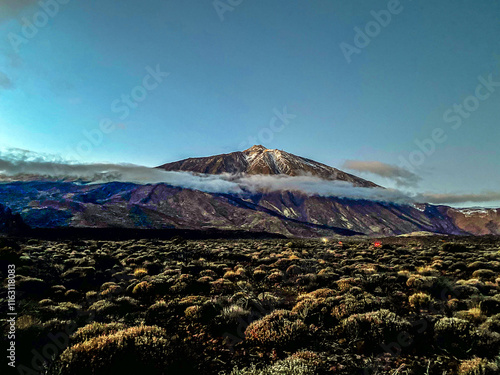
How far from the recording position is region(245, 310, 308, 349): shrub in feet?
19.0

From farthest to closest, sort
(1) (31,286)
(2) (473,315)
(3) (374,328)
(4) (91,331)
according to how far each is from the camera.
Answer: (1) (31,286)
(2) (473,315)
(3) (374,328)
(4) (91,331)

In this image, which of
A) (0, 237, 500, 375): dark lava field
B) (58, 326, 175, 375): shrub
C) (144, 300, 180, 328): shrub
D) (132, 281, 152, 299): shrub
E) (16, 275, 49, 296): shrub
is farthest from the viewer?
(16, 275, 49, 296): shrub

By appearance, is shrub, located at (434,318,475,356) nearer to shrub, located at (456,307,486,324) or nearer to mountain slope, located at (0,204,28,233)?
shrub, located at (456,307,486,324)

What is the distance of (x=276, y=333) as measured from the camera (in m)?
6.04

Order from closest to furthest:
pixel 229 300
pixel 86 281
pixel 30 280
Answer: pixel 229 300, pixel 30 280, pixel 86 281

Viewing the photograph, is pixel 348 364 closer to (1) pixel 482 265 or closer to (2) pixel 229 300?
(2) pixel 229 300

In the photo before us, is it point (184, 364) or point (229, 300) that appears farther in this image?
point (229, 300)

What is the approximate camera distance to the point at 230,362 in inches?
206

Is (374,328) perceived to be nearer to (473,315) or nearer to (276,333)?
(276,333)

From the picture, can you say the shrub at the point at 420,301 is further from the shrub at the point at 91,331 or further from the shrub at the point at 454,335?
the shrub at the point at 91,331

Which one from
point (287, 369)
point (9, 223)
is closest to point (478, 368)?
point (287, 369)

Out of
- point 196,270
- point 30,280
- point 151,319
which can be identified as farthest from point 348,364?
point 30,280

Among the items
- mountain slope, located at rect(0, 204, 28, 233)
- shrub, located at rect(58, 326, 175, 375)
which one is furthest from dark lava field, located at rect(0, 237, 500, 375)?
mountain slope, located at rect(0, 204, 28, 233)

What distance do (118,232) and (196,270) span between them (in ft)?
211
